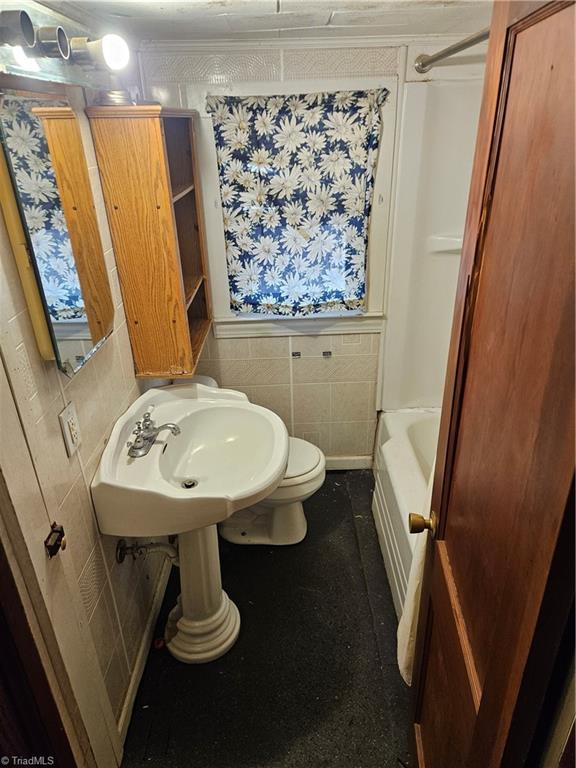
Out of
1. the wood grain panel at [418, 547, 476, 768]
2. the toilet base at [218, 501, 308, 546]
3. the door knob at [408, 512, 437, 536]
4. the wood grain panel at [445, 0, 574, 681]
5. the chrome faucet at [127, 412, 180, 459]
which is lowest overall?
the toilet base at [218, 501, 308, 546]

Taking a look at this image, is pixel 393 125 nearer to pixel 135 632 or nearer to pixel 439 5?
pixel 439 5

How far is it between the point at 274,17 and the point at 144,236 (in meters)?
0.79

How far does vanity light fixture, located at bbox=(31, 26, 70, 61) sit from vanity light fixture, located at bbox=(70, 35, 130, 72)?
6.8 inches

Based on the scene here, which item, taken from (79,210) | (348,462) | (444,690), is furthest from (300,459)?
(79,210)

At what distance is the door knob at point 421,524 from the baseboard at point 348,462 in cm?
162

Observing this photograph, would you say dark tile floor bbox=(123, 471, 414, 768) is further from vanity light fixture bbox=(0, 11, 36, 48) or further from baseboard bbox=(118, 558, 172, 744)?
vanity light fixture bbox=(0, 11, 36, 48)

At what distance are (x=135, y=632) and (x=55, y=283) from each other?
1.27 meters

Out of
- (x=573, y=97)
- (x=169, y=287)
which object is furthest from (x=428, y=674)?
(x=169, y=287)

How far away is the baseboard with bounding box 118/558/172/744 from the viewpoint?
5.32 ft

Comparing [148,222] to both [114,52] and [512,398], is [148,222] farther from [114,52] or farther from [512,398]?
[512,398]

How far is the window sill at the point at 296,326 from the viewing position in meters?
2.44

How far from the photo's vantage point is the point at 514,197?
73 cm

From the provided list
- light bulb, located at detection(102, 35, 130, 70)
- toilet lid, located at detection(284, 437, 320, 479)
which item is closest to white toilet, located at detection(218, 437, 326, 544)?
toilet lid, located at detection(284, 437, 320, 479)

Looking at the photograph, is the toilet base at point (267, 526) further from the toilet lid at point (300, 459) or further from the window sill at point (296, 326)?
the window sill at point (296, 326)
